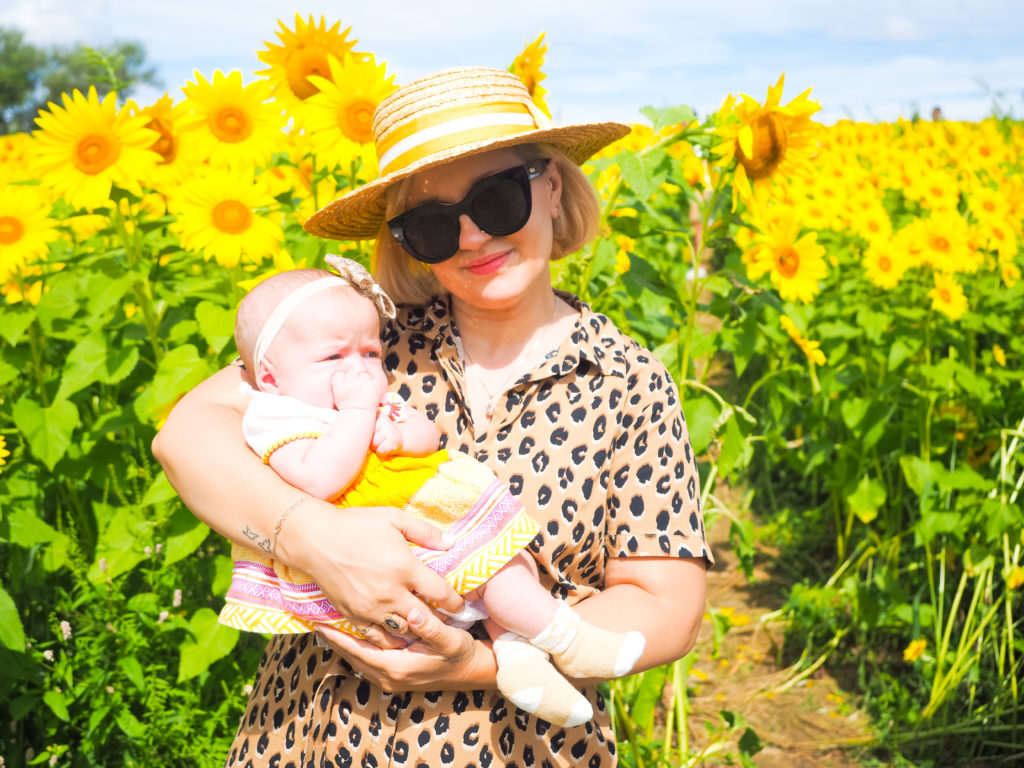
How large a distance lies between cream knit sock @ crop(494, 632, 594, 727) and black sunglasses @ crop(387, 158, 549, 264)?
760 mm

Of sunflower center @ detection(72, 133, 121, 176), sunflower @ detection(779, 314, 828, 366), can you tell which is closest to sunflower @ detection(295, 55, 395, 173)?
sunflower center @ detection(72, 133, 121, 176)

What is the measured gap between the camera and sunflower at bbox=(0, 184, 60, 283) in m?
2.40

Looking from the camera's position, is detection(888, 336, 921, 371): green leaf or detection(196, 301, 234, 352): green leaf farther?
detection(888, 336, 921, 371): green leaf

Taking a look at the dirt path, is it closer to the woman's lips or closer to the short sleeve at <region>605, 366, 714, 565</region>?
the short sleeve at <region>605, 366, 714, 565</region>

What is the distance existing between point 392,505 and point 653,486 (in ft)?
1.63

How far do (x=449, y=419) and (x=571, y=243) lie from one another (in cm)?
54

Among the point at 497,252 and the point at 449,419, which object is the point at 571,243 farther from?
the point at 449,419

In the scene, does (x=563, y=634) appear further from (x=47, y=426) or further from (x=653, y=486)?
(x=47, y=426)

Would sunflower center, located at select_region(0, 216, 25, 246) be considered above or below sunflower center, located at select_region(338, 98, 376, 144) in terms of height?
below

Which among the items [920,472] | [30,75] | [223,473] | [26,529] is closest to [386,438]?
[223,473]

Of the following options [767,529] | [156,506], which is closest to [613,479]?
[156,506]

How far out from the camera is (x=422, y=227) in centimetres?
172

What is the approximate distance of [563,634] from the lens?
61.1 inches

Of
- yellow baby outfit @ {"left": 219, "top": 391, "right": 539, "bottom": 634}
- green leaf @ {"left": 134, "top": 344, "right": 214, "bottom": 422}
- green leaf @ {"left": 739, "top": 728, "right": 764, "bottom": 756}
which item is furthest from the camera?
green leaf @ {"left": 739, "top": 728, "right": 764, "bottom": 756}
